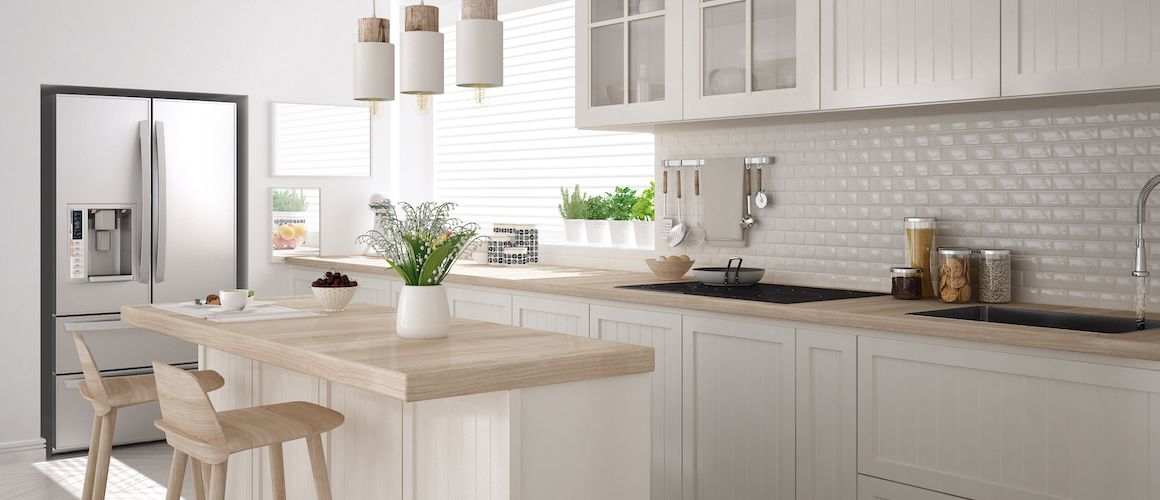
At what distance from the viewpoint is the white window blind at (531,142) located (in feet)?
18.5

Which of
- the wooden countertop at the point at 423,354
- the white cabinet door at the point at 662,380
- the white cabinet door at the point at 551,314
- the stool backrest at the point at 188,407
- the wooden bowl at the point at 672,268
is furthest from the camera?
the wooden bowl at the point at 672,268

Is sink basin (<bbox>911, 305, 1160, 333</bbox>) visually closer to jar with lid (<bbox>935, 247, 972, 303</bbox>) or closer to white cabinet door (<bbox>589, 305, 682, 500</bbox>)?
jar with lid (<bbox>935, 247, 972, 303</bbox>)

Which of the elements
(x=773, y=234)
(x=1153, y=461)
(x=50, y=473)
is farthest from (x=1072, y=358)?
(x=50, y=473)

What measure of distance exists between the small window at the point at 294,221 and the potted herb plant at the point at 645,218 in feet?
7.22

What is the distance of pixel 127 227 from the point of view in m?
5.54

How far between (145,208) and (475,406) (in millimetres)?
3640

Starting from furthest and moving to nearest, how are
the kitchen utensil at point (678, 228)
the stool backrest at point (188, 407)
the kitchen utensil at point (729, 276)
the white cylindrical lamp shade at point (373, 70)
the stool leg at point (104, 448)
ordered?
the kitchen utensil at point (678, 228), the kitchen utensil at point (729, 276), the stool leg at point (104, 448), the white cylindrical lamp shade at point (373, 70), the stool backrest at point (188, 407)

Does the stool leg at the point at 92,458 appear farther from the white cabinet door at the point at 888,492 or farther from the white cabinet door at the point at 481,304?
the white cabinet door at the point at 888,492

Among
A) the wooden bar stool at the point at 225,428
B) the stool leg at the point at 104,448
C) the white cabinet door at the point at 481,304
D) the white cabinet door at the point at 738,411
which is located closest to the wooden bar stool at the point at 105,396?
the stool leg at the point at 104,448

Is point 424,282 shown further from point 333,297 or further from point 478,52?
point 333,297

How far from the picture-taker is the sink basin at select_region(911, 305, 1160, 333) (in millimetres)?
3191

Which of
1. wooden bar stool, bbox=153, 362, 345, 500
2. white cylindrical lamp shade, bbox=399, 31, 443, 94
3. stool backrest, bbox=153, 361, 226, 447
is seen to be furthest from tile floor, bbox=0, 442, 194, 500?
white cylindrical lamp shade, bbox=399, 31, 443, 94

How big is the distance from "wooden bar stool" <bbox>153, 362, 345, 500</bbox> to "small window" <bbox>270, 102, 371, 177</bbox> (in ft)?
11.2

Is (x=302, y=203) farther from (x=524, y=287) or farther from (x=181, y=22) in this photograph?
(x=524, y=287)
